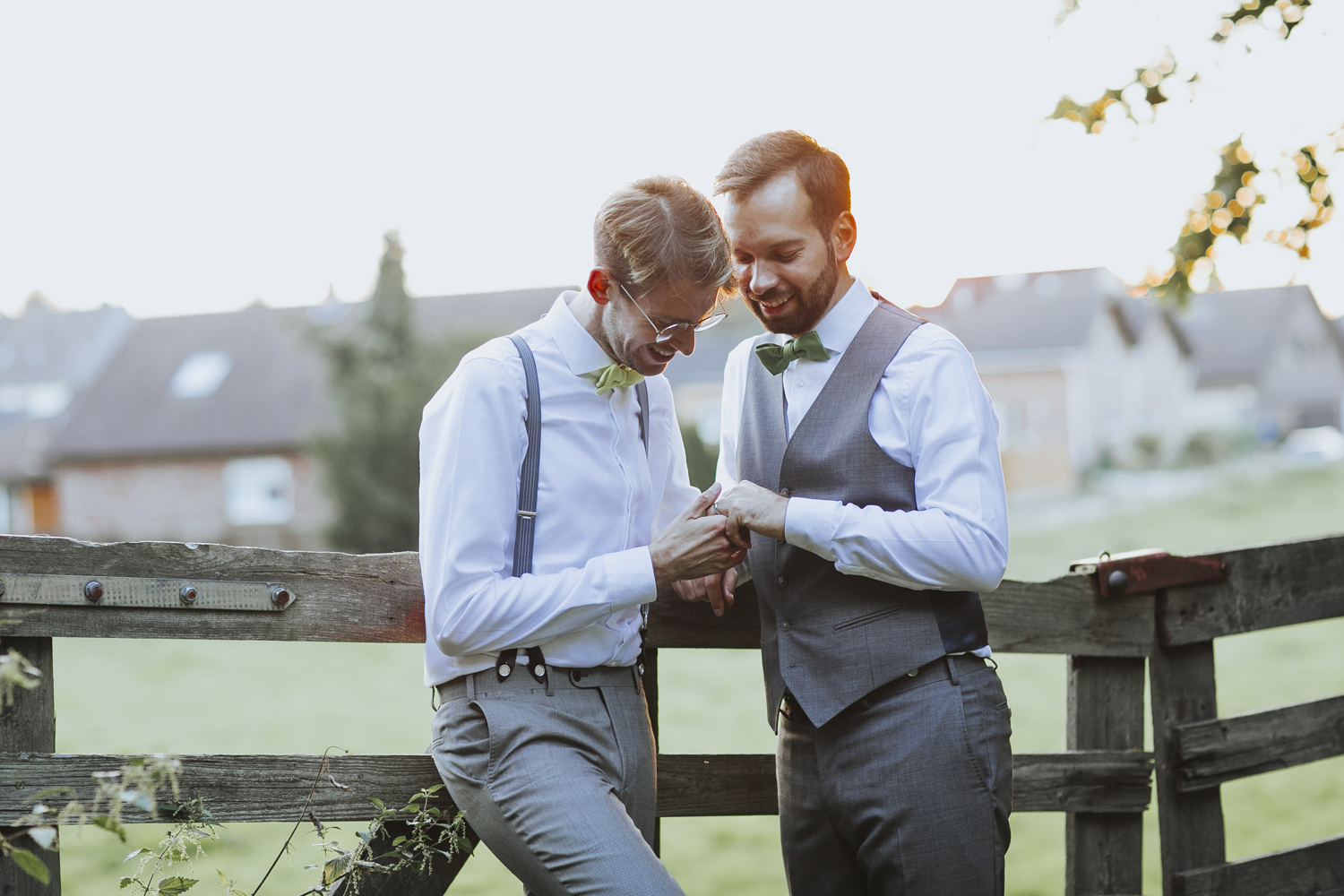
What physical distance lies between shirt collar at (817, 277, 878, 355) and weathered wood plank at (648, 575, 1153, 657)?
587mm

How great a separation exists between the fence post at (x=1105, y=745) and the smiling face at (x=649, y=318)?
1.44 metres

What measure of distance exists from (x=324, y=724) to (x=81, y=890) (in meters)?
5.26

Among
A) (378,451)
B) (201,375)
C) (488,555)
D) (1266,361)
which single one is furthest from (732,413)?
(1266,361)

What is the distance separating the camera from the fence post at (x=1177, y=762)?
288cm

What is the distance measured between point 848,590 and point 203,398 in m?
29.3

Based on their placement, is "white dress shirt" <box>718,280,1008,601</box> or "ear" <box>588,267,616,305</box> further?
"ear" <box>588,267,616,305</box>

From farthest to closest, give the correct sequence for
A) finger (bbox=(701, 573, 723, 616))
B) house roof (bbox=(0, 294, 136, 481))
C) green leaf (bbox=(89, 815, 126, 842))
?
1. house roof (bbox=(0, 294, 136, 481))
2. finger (bbox=(701, 573, 723, 616))
3. green leaf (bbox=(89, 815, 126, 842))

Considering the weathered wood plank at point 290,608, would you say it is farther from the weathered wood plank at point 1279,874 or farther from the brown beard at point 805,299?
the weathered wood plank at point 1279,874

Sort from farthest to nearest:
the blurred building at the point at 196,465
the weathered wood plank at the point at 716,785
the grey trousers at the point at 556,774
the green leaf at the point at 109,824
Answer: the blurred building at the point at 196,465 < the weathered wood plank at the point at 716,785 < the grey trousers at the point at 556,774 < the green leaf at the point at 109,824

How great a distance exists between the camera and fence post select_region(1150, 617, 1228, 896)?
9.45 ft

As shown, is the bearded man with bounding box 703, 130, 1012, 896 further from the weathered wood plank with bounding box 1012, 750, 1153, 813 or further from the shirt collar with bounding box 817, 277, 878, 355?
the weathered wood plank with bounding box 1012, 750, 1153, 813

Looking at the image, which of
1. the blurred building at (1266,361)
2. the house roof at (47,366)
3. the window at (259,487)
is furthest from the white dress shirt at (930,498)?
the blurred building at (1266,361)

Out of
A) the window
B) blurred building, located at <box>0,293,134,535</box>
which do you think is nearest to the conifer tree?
the window

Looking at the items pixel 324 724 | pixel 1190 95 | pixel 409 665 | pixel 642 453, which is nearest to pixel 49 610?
pixel 642 453
